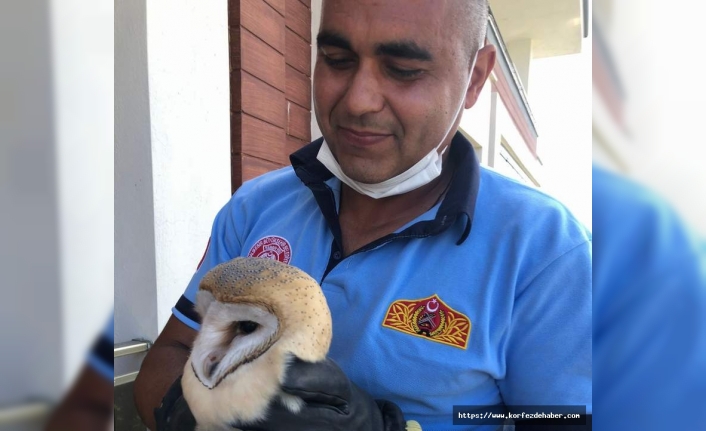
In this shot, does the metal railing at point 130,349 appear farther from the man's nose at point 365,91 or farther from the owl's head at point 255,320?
the man's nose at point 365,91

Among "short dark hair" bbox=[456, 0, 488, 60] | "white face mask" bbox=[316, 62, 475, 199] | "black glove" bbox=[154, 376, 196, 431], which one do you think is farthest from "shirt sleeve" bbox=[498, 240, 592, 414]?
→ "black glove" bbox=[154, 376, 196, 431]

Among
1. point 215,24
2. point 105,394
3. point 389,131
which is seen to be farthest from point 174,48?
point 105,394

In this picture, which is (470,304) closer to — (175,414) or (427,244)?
(427,244)

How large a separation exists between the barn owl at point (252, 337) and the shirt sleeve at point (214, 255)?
341mm

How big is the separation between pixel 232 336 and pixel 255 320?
0.05m

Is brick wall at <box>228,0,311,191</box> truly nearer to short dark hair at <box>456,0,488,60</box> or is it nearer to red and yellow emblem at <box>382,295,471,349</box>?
short dark hair at <box>456,0,488,60</box>

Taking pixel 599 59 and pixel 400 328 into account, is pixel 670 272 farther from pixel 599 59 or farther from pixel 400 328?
pixel 400 328

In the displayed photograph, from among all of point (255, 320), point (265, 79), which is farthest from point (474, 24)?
point (255, 320)

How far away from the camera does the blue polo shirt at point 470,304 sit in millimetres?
792

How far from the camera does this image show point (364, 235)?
949mm

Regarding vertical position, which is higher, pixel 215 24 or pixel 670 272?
pixel 215 24

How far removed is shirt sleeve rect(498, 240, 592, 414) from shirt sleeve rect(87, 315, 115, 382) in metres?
0.59

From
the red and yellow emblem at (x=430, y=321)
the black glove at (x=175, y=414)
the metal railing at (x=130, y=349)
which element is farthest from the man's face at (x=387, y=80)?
the metal railing at (x=130, y=349)

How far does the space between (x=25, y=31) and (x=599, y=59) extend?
621 mm
